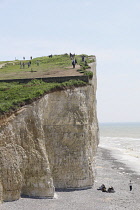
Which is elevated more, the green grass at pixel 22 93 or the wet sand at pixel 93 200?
the green grass at pixel 22 93

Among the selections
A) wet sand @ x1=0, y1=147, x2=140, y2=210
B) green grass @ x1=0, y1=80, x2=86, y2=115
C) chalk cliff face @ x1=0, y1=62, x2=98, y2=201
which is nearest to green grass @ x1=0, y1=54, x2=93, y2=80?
green grass @ x1=0, y1=80, x2=86, y2=115

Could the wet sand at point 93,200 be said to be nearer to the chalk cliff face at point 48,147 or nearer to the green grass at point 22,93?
the chalk cliff face at point 48,147

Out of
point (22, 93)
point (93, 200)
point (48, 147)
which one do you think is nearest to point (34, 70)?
point (22, 93)

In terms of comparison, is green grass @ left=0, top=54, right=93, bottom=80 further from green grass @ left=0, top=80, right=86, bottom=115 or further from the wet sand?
the wet sand

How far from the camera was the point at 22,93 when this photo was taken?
1310 inches

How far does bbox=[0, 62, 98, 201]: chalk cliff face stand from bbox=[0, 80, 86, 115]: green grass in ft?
1.64

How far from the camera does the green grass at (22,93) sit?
2884cm

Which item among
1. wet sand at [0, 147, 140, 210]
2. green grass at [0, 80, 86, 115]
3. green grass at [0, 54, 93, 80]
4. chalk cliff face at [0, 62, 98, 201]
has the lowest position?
wet sand at [0, 147, 140, 210]

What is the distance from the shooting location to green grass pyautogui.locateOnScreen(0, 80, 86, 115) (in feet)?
94.6

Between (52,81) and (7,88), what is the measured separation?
15.3 ft

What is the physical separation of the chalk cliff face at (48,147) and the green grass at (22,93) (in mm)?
501

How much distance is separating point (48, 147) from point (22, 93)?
5.23 metres

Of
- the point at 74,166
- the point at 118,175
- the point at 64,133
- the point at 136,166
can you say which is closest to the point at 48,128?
the point at 64,133

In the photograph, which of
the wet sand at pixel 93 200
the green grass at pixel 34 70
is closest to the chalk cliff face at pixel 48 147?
the wet sand at pixel 93 200
